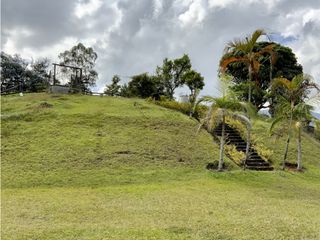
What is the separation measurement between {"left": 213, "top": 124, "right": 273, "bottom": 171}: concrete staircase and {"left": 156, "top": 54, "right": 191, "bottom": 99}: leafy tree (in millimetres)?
18879

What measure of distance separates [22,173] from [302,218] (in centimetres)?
1124

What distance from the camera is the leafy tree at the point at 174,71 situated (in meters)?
44.2

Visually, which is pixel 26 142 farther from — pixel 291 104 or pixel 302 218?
pixel 302 218

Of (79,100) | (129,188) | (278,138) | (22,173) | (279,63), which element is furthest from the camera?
(279,63)

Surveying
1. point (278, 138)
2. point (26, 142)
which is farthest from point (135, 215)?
point (278, 138)

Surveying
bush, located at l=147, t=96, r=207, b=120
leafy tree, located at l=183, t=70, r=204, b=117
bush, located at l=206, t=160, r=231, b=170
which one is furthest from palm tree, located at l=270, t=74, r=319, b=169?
leafy tree, located at l=183, t=70, r=204, b=117

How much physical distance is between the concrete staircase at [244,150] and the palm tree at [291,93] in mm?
1050

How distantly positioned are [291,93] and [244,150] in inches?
161

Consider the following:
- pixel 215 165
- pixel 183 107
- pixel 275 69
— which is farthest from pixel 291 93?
pixel 275 69

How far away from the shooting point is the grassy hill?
952 cm

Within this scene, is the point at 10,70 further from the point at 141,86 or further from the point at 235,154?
the point at 235,154

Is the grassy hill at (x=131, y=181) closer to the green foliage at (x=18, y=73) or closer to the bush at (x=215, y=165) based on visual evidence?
the bush at (x=215, y=165)

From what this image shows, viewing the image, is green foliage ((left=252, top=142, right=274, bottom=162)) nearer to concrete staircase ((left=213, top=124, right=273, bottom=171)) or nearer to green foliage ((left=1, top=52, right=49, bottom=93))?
concrete staircase ((left=213, top=124, right=273, bottom=171))

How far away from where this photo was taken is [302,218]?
35.3ft
